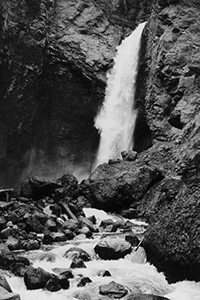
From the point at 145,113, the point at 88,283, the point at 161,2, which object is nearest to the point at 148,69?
the point at 145,113

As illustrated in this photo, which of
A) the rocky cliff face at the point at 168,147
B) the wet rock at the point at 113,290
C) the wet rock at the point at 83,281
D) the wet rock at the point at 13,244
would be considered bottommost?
the wet rock at the point at 13,244

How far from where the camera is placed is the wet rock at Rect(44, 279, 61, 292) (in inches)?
292

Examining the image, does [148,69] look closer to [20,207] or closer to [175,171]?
[175,171]

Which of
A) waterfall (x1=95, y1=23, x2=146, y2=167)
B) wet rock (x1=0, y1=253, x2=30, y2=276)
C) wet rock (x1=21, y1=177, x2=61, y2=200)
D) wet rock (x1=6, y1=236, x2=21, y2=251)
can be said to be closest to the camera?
wet rock (x1=0, y1=253, x2=30, y2=276)

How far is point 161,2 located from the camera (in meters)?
30.2

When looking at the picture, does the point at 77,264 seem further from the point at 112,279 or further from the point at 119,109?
the point at 119,109

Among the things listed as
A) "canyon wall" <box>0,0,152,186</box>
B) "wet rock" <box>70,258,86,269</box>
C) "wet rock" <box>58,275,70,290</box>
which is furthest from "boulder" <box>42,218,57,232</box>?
"canyon wall" <box>0,0,152,186</box>

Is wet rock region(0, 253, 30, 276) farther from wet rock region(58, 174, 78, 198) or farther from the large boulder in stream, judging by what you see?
wet rock region(58, 174, 78, 198)

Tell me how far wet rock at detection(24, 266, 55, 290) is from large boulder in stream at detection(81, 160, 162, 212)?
39.1ft

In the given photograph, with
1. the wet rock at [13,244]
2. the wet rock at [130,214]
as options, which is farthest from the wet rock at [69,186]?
the wet rock at [13,244]

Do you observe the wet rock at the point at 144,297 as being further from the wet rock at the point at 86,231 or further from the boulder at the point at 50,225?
the boulder at the point at 50,225

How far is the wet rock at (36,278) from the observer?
7574mm

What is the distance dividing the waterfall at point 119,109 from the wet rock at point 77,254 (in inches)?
694

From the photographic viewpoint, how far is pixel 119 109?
1171 inches
